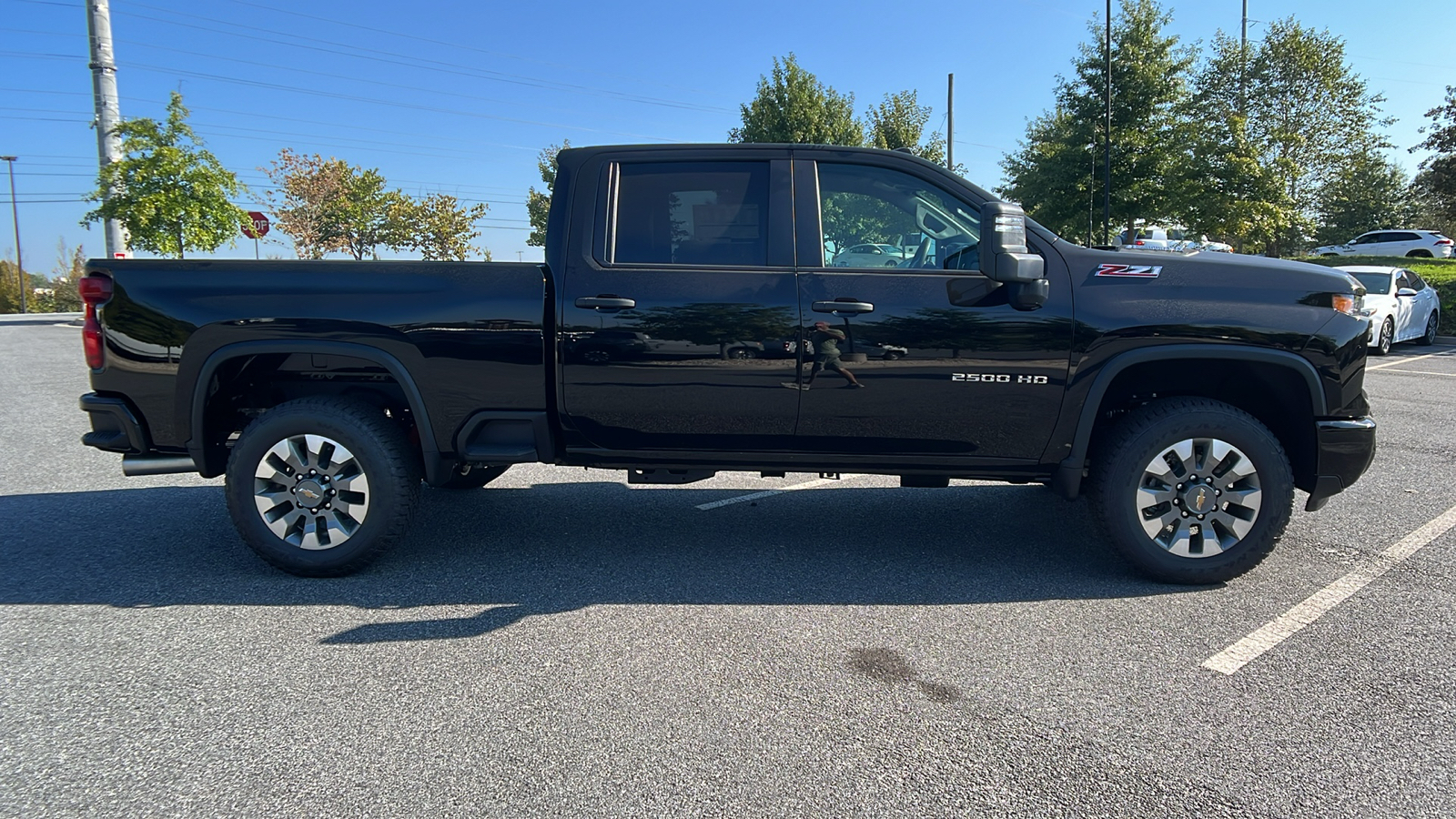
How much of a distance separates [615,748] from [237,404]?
9.87ft

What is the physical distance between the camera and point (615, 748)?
8.83 ft

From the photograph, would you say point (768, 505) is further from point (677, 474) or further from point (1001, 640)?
point (1001, 640)

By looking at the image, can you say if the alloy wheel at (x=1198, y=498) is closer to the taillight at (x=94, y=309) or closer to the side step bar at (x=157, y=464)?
the side step bar at (x=157, y=464)

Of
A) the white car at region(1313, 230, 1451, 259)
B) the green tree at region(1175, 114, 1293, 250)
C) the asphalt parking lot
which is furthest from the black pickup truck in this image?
the white car at region(1313, 230, 1451, 259)

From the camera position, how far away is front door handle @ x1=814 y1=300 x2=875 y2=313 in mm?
3980

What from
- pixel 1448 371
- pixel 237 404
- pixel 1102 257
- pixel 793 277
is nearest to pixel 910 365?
pixel 793 277

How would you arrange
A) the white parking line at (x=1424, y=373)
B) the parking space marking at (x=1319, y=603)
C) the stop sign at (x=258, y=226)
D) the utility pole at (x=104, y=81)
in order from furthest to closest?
1. the stop sign at (x=258, y=226)
2. the utility pole at (x=104, y=81)
3. the white parking line at (x=1424, y=373)
4. the parking space marking at (x=1319, y=603)

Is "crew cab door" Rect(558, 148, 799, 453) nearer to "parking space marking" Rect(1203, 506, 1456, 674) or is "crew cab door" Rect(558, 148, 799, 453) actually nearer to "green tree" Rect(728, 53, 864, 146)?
"parking space marking" Rect(1203, 506, 1456, 674)

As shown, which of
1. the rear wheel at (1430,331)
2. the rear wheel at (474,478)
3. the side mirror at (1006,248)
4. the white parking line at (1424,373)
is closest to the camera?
the side mirror at (1006,248)

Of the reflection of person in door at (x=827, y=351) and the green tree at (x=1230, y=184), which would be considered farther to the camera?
the green tree at (x=1230, y=184)

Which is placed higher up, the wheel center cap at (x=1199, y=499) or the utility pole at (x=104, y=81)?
the utility pole at (x=104, y=81)

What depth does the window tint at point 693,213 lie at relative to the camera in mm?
4191

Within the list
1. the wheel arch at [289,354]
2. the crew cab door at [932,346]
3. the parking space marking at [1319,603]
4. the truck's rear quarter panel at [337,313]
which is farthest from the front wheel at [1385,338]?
the wheel arch at [289,354]

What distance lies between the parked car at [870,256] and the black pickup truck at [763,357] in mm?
13
